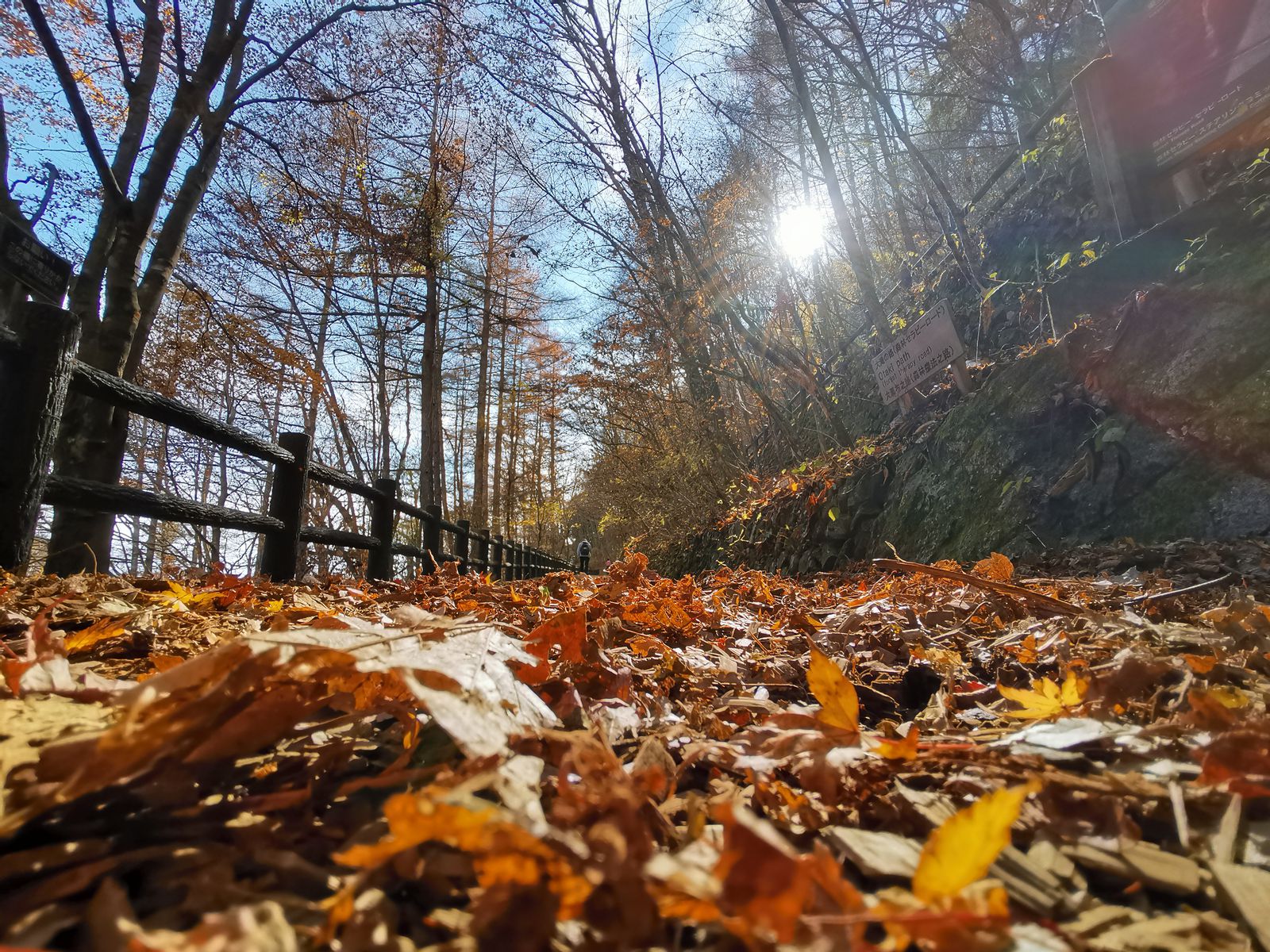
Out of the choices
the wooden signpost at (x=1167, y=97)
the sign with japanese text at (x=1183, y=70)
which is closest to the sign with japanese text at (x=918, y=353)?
the wooden signpost at (x=1167, y=97)

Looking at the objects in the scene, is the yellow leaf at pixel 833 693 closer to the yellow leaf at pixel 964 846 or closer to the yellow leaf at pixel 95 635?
the yellow leaf at pixel 964 846

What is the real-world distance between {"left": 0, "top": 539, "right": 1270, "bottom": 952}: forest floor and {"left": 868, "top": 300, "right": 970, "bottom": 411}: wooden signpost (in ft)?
14.7

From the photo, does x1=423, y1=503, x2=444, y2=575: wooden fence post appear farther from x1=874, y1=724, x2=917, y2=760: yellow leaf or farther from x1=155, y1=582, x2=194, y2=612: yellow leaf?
x1=874, y1=724, x2=917, y2=760: yellow leaf

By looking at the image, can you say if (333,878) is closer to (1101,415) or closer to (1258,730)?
(1258,730)

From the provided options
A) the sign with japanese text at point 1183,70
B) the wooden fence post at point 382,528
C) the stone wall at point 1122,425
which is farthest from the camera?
the wooden fence post at point 382,528

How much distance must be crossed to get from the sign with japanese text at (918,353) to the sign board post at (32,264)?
231 inches

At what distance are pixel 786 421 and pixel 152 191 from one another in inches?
281

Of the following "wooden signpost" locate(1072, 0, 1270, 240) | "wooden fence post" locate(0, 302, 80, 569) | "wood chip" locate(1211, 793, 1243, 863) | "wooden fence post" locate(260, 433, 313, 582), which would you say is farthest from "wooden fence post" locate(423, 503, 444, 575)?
"wooden signpost" locate(1072, 0, 1270, 240)

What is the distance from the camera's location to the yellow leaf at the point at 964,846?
1.20 ft

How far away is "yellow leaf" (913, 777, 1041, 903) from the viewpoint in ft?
1.20

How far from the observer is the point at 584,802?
45cm

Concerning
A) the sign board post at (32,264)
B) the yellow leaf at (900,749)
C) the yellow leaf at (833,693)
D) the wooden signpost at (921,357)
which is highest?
the wooden signpost at (921,357)

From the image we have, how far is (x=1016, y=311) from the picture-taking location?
569cm

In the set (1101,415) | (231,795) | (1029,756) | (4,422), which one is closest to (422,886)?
(231,795)
